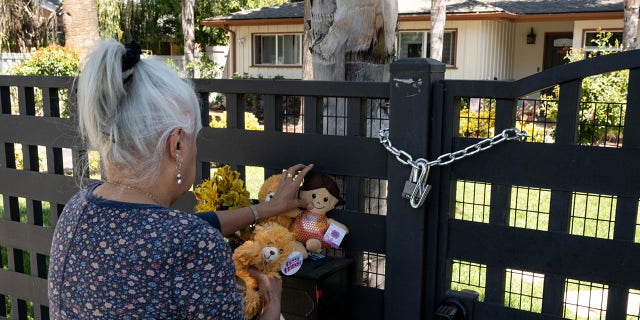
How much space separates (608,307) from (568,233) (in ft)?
0.88

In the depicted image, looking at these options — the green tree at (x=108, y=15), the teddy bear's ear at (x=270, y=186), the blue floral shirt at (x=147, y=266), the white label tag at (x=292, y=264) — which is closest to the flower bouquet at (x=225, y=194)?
the teddy bear's ear at (x=270, y=186)

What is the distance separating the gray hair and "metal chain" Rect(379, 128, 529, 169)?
34.7 inches

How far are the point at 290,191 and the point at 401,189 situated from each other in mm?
429

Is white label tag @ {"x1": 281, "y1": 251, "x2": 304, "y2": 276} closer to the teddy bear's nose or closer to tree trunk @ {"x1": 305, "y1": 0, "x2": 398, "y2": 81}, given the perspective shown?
the teddy bear's nose

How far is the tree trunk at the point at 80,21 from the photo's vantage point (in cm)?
1220

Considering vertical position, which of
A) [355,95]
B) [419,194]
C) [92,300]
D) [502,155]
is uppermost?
[355,95]

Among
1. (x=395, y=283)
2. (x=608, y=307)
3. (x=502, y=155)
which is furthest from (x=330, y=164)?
(x=608, y=307)

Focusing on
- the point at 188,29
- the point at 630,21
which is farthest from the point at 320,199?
the point at 188,29

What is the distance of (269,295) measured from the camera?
192 centimetres

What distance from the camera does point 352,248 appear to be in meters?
2.48

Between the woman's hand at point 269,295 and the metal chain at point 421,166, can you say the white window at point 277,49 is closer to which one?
the metal chain at point 421,166

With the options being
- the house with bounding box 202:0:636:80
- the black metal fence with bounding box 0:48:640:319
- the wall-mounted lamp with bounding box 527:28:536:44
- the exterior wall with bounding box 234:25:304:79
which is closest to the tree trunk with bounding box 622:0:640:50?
the house with bounding box 202:0:636:80

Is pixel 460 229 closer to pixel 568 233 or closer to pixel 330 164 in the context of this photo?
pixel 568 233

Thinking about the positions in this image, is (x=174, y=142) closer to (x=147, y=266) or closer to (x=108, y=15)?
(x=147, y=266)
